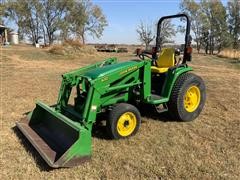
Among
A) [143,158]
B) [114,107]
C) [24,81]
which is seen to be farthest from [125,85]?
[24,81]

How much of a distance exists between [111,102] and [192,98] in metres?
1.82

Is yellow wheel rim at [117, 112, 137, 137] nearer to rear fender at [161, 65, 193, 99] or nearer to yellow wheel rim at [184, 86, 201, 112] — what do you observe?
rear fender at [161, 65, 193, 99]

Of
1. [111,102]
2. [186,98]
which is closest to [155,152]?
[111,102]

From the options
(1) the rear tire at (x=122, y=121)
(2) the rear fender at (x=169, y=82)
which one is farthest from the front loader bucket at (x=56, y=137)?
(2) the rear fender at (x=169, y=82)

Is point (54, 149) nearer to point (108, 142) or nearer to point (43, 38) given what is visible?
point (108, 142)

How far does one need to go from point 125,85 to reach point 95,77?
0.55 m

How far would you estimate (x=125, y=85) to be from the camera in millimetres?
5086

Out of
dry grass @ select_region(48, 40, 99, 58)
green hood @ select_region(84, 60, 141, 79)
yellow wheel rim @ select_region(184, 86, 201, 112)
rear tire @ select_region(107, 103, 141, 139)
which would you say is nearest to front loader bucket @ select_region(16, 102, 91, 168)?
rear tire @ select_region(107, 103, 141, 139)

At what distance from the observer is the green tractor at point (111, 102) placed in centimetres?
436

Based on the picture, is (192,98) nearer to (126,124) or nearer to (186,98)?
(186,98)

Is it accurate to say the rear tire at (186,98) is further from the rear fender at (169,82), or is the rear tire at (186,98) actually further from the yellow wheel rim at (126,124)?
the yellow wheel rim at (126,124)

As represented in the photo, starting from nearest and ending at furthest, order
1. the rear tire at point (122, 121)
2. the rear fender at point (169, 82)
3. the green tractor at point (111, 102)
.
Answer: the green tractor at point (111, 102) < the rear tire at point (122, 121) < the rear fender at point (169, 82)

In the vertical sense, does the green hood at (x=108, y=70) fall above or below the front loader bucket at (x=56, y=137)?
above

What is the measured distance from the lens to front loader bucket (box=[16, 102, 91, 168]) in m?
4.02
